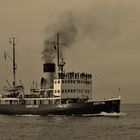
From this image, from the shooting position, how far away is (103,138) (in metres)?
65.1

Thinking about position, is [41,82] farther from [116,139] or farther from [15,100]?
[116,139]

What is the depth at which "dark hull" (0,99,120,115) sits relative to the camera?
106m

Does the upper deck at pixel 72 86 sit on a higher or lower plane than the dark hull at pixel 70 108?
higher

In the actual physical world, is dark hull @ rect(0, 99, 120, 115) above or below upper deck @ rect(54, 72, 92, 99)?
below

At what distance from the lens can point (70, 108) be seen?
106 m

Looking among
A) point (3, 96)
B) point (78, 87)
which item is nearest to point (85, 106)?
point (78, 87)

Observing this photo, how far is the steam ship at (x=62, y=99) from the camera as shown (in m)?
107

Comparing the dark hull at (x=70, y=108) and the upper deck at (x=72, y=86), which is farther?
the upper deck at (x=72, y=86)

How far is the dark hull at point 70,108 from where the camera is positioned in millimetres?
106125

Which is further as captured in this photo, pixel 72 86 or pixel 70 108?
pixel 72 86

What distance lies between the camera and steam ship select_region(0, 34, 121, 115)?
4208 inches

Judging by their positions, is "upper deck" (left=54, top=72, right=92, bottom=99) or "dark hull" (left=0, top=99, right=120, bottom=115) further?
"upper deck" (left=54, top=72, right=92, bottom=99)

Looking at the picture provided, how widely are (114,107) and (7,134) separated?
43.6 m

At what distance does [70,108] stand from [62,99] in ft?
10.8
